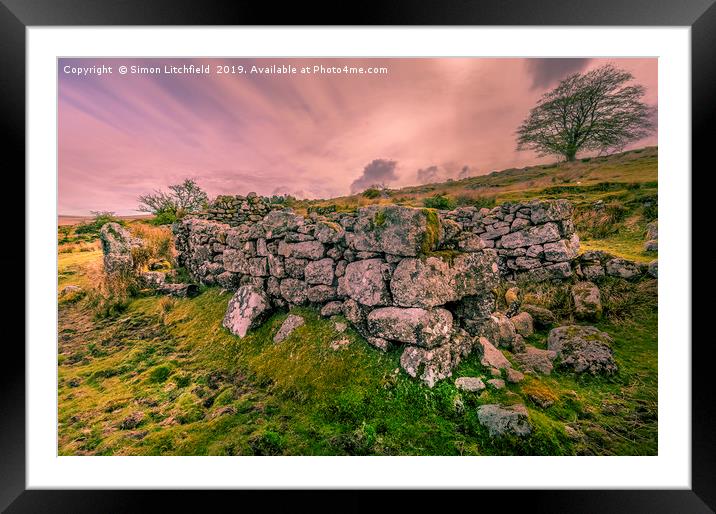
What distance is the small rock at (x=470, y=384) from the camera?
8.56 ft

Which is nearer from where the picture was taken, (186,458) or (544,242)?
(186,458)

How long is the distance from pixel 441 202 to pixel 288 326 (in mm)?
8496

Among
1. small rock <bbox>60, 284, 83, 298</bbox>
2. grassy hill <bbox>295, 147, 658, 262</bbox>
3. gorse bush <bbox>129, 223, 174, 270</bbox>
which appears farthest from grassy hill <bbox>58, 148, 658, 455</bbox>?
grassy hill <bbox>295, 147, 658, 262</bbox>

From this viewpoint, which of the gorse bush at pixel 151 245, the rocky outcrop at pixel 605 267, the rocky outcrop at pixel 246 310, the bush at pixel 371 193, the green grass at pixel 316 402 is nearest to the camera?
the green grass at pixel 316 402

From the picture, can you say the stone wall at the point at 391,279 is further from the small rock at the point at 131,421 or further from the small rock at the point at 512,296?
the small rock at the point at 512,296

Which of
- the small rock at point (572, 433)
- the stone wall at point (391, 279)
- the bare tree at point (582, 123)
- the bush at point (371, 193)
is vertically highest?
the bare tree at point (582, 123)

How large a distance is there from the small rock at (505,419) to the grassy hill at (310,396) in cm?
9
